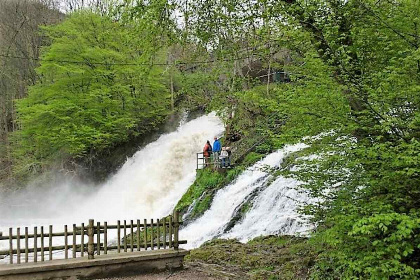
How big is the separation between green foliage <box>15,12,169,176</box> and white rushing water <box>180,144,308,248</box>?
10.5 metres

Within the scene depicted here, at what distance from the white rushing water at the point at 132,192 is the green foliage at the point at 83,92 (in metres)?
2.45

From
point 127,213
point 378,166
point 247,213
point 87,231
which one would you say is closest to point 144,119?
point 127,213

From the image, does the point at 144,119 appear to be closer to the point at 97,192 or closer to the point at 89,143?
the point at 89,143

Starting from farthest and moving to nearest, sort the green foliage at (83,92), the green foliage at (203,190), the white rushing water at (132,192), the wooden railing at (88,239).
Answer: the green foliage at (83,92), the white rushing water at (132,192), the green foliage at (203,190), the wooden railing at (88,239)

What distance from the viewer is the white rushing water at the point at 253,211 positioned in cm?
1017

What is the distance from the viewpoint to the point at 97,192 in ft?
72.4

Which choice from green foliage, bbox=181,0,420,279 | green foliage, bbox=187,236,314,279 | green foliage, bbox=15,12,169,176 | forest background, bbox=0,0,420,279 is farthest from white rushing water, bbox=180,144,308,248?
green foliage, bbox=15,12,169,176

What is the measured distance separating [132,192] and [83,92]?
23.8 ft

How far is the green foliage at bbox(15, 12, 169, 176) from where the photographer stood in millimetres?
22281

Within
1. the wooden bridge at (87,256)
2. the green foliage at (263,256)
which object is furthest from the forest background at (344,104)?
the wooden bridge at (87,256)

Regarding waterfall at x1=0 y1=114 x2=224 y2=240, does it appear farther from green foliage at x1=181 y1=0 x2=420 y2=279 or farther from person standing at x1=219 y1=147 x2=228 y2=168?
green foliage at x1=181 y1=0 x2=420 y2=279

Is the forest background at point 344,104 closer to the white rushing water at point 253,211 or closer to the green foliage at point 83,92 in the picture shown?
the white rushing water at point 253,211

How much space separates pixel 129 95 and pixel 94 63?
2.58m

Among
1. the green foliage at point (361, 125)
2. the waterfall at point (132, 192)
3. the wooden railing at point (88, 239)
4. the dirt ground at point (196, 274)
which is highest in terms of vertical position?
the green foliage at point (361, 125)
